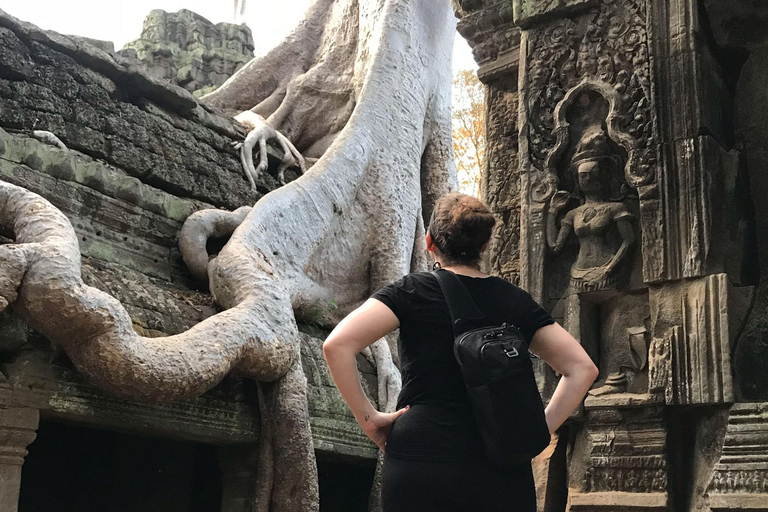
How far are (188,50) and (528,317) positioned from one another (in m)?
9.26

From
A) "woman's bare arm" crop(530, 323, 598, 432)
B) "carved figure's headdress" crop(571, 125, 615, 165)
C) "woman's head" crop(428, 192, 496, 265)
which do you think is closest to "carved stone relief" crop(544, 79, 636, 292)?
"carved figure's headdress" crop(571, 125, 615, 165)

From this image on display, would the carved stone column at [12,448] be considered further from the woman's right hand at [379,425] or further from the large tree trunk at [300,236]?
the woman's right hand at [379,425]

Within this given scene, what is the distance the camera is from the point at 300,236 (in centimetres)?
619

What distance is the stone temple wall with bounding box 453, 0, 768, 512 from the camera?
3182mm

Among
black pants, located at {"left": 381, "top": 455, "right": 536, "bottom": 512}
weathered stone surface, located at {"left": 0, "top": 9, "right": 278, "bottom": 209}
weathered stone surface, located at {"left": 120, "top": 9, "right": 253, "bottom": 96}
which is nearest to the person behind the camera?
black pants, located at {"left": 381, "top": 455, "right": 536, "bottom": 512}

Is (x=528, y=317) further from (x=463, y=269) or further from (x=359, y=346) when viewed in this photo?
(x=359, y=346)

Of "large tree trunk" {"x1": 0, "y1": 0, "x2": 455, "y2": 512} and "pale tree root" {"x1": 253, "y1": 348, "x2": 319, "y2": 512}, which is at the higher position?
"large tree trunk" {"x1": 0, "y1": 0, "x2": 455, "y2": 512}

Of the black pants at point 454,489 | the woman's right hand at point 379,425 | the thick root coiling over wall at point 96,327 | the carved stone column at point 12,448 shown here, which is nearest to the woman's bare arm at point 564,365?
the black pants at point 454,489

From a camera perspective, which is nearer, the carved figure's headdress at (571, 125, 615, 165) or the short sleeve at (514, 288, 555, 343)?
the short sleeve at (514, 288, 555, 343)

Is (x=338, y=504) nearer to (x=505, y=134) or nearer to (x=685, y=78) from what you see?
(x=505, y=134)

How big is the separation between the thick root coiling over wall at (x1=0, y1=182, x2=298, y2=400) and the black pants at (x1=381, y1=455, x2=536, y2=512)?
2.34 meters

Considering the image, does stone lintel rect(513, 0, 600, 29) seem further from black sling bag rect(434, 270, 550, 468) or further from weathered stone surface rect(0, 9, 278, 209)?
weathered stone surface rect(0, 9, 278, 209)

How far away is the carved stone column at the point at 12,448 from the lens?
365cm

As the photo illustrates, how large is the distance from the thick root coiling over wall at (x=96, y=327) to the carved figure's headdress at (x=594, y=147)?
205 cm
